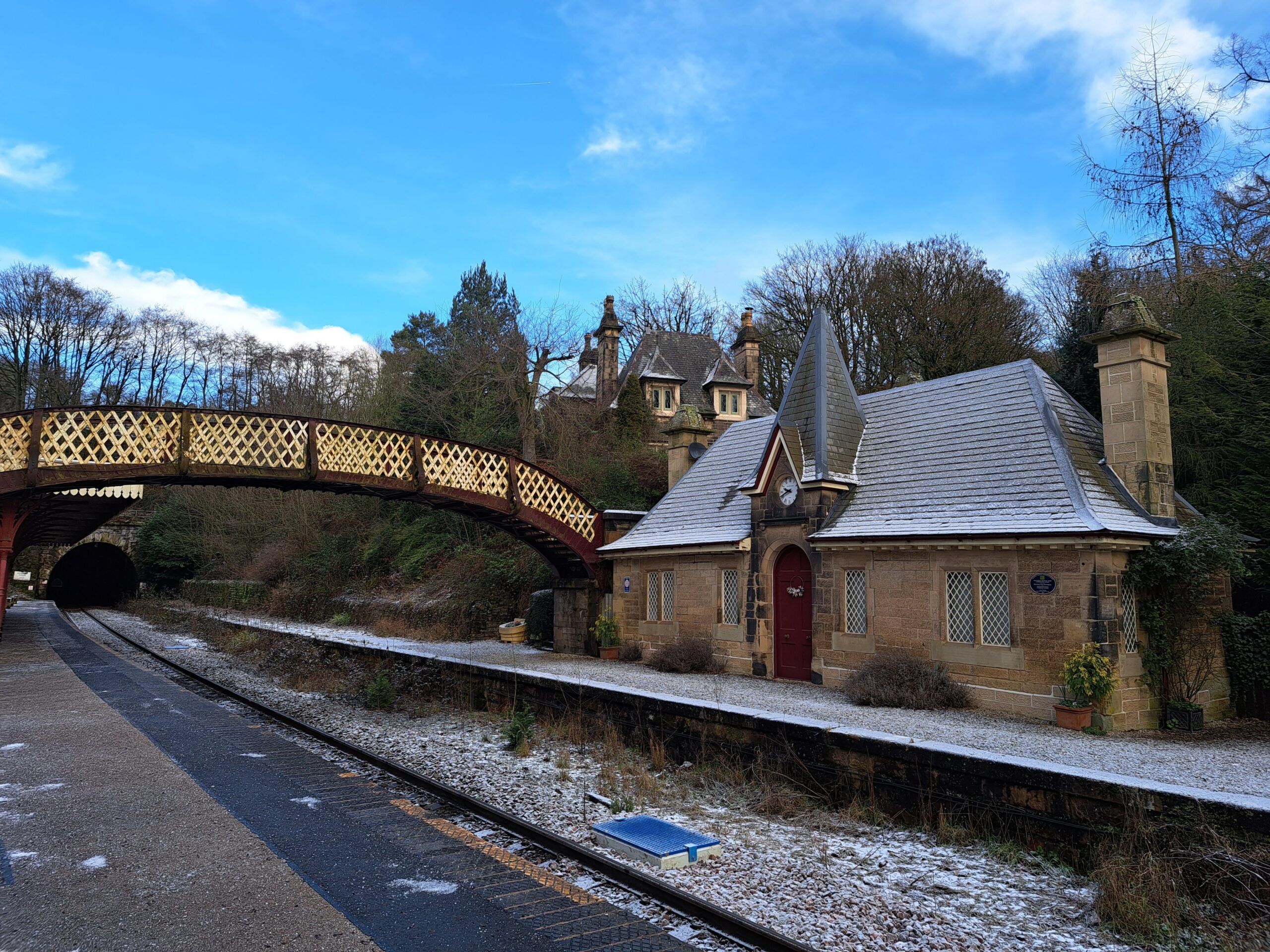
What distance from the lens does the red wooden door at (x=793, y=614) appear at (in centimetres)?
1555

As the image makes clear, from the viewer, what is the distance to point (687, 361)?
4588 centimetres

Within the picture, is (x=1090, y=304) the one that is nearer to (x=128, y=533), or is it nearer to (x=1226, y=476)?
(x=1226, y=476)

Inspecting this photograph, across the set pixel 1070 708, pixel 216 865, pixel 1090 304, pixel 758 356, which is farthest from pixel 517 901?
pixel 758 356

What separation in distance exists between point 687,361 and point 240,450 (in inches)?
1280

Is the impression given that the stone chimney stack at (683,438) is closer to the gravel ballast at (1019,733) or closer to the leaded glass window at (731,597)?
the leaded glass window at (731,597)

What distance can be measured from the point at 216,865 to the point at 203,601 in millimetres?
43837

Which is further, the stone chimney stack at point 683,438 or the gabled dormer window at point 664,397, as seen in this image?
the gabled dormer window at point 664,397

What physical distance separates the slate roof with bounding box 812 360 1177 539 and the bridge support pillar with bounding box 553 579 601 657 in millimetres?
7995

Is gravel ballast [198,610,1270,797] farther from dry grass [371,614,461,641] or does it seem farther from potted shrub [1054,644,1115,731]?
dry grass [371,614,461,641]

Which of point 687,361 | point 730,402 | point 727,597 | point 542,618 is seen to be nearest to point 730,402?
point 730,402

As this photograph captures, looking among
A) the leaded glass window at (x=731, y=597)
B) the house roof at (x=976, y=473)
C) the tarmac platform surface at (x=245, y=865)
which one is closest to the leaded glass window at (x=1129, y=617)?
the house roof at (x=976, y=473)

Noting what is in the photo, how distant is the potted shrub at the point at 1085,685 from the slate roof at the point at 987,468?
5.57 ft

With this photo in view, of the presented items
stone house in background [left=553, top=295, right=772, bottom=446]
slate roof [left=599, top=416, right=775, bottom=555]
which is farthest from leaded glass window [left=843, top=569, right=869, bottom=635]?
stone house in background [left=553, top=295, right=772, bottom=446]

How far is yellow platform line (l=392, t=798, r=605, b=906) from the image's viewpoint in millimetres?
6137
